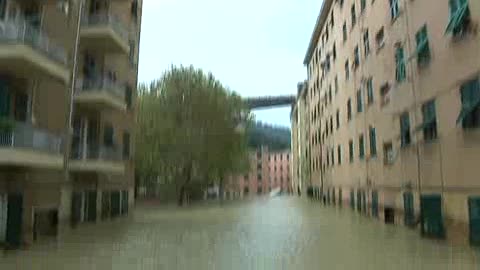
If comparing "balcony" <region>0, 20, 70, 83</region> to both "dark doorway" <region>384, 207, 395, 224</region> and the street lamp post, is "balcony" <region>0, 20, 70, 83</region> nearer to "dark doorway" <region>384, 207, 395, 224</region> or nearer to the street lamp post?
the street lamp post

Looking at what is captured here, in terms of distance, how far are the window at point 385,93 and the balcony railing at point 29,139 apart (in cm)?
1397

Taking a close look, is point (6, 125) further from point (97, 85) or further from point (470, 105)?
point (470, 105)

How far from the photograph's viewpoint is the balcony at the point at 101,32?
21188 mm

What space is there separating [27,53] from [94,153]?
7.58 m

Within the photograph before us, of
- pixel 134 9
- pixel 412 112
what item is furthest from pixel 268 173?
pixel 412 112

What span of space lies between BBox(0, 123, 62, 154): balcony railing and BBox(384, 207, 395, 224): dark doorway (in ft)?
45.8

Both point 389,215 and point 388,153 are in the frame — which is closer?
point 389,215

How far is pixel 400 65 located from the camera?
19641 mm

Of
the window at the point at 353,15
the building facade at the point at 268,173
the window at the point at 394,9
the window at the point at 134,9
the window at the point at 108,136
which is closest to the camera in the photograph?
the window at the point at 394,9

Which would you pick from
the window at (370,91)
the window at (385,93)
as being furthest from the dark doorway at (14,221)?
the window at (370,91)

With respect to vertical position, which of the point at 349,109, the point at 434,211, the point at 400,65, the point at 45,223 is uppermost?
the point at 349,109

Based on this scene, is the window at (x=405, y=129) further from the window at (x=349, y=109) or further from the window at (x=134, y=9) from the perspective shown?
the window at (x=134, y=9)

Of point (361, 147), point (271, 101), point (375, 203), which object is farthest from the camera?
point (271, 101)

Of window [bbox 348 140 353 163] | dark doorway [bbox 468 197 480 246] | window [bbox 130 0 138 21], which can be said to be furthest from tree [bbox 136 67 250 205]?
dark doorway [bbox 468 197 480 246]
